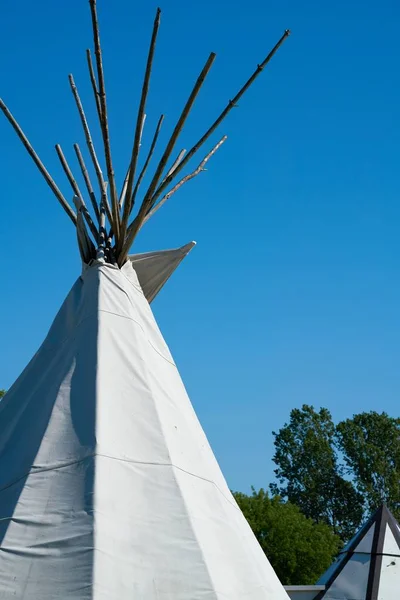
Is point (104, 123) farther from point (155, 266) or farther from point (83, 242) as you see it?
point (155, 266)

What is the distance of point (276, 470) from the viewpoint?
1256 inches

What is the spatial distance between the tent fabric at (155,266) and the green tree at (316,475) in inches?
1020

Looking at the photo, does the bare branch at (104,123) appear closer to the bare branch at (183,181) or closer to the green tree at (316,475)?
the bare branch at (183,181)

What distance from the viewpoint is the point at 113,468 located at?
4113 mm

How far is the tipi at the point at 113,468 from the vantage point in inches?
145

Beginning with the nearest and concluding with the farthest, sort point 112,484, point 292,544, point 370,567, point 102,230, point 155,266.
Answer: point 112,484 → point 102,230 → point 155,266 → point 370,567 → point 292,544

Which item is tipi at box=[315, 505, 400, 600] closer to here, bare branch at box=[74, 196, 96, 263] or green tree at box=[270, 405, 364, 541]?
bare branch at box=[74, 196, 96, 263]

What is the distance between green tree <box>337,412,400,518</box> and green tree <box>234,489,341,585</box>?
12.8 feet

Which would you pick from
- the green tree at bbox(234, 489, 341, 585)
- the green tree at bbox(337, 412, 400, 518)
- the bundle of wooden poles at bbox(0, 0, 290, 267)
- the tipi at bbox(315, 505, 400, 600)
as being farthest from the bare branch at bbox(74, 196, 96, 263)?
the green tree at bbox(337, 412, 400, 518)

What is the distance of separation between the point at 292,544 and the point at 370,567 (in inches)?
628

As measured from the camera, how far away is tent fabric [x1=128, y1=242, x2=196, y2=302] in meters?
6.41

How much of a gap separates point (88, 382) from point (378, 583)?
700cm

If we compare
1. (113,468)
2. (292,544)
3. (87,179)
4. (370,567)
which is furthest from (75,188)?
(292,544)

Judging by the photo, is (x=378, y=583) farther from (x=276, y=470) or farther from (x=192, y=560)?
(x=276, y=470)
